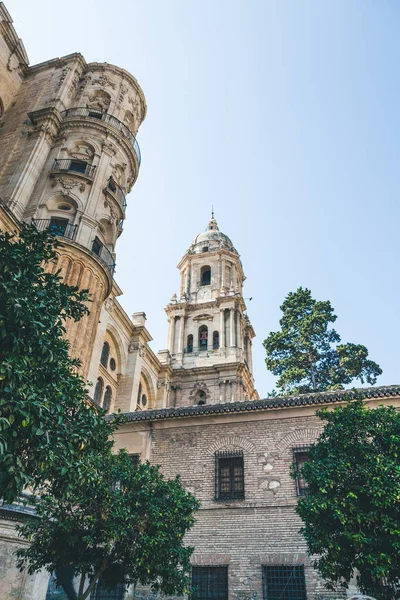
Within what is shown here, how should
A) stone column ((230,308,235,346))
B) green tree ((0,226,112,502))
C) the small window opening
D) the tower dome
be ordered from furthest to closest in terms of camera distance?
the tower dome
stone column ((230,308,235,346))
the small window opening
green tree ((0,226,112,502))

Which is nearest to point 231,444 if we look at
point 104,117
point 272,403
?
point 272,403

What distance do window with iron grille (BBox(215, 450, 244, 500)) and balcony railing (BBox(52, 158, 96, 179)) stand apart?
15.3m

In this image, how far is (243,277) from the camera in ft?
154

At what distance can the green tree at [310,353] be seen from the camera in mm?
27500

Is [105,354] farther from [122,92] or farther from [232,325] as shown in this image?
[122,92]

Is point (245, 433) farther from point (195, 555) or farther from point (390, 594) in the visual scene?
point (390, 594)

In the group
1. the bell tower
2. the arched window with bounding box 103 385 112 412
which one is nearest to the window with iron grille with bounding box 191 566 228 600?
the arched window with bounding box 103 385 112 412

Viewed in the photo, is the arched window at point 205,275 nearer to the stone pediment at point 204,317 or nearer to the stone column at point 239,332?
the stone pediment at point 204,317

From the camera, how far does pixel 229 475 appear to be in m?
15.0

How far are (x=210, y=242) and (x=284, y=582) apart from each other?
123ft

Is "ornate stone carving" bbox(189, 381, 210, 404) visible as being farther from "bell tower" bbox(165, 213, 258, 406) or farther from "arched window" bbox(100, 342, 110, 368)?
"arched window" bbox(100, 342, 110, 368)

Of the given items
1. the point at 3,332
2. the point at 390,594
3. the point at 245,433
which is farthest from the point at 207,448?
the point at 3,332

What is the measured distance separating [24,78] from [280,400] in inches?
1010

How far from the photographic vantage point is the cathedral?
43.6 ft
